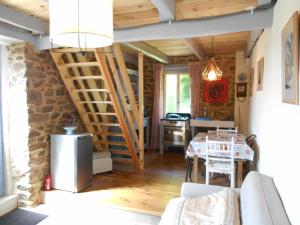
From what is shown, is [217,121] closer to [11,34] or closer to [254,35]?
[254,35]

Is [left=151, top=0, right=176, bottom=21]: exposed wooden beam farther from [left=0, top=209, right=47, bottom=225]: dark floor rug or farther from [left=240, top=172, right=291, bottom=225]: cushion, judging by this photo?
[left=0, top=209, right=47, bottom=225]: dark floor rug

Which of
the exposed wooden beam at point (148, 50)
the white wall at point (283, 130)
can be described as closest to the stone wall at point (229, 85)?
the exposed wooden beam at point (148, 50)

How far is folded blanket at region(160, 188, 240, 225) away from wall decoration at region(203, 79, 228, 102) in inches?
161

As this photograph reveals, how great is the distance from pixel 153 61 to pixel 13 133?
394 centimetres

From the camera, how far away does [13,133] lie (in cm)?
335

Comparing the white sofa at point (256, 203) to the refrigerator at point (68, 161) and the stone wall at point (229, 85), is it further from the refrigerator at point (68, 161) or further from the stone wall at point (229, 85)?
the stone wall at point (229, 85)

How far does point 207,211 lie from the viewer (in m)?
1.76

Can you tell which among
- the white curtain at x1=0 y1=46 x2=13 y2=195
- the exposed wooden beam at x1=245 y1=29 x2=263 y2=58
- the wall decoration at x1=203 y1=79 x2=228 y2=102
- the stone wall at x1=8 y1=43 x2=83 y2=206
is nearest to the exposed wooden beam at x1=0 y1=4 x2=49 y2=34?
the stone wall at x1=8 y1=43 x2=83 y2=206

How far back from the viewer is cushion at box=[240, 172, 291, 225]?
4.51 feet

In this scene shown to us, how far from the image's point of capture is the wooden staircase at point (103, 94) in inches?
140

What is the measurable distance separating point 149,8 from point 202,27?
60 centimetres

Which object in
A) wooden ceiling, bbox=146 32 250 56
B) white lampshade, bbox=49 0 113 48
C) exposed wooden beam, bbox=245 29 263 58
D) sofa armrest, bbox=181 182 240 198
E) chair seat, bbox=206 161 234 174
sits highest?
wooden ceiling, bbox=146 32 250 56

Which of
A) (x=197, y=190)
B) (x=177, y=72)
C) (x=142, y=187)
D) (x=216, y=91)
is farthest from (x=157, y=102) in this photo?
(x=197, y=190)

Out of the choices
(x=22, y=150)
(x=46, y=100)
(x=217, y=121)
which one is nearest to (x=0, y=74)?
(x=46, y=100)
